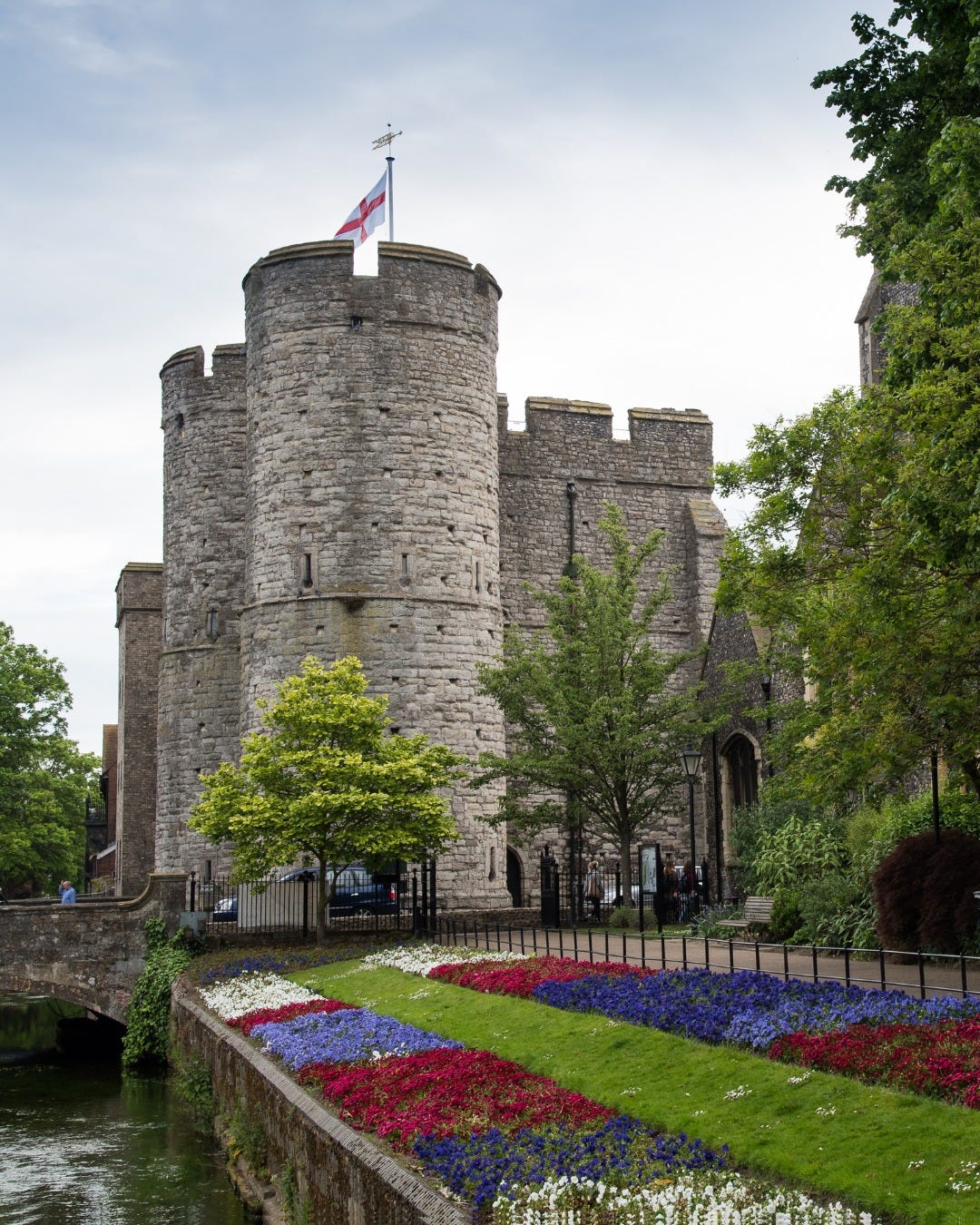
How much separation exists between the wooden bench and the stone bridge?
11.4 m

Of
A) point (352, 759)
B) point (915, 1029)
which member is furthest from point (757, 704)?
point (915, 1029)

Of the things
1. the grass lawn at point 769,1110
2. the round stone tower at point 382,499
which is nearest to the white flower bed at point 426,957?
the grass lawn at point 769,1110

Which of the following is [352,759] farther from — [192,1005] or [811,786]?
[811,786]

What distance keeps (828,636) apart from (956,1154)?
946 centimetres

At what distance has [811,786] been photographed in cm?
1856

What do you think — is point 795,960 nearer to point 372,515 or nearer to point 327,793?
point 327,793

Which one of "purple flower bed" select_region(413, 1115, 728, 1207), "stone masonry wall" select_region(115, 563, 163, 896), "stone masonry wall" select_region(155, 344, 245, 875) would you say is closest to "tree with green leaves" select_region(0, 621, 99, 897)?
"stone masonry wall" select_region(115, 563, 163, 896)

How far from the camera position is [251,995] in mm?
21250

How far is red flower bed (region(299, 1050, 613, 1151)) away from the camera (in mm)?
10453

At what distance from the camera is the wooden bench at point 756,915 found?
882 inches

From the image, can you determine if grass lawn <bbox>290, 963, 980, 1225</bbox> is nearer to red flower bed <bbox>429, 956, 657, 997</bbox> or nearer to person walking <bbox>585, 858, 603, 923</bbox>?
red flower bed <bbox>429, 956, 657, 997</bbox>

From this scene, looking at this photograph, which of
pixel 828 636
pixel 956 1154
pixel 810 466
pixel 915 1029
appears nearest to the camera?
pixel 956 1154

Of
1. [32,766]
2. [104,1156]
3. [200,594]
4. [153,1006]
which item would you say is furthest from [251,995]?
[32,766]

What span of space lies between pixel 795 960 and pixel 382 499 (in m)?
18.0
